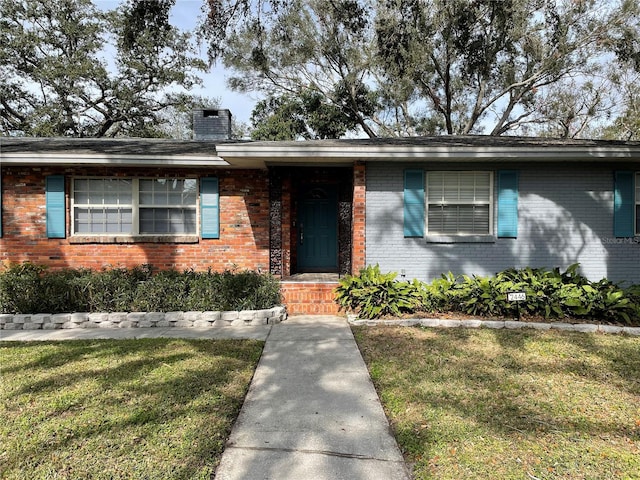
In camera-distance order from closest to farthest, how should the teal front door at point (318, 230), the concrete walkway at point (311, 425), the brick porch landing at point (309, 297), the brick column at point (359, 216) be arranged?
1. the concrete walkway at point (311, 425)
2. the brick porch landing at point (309, 297)
3. the brick column at point (359, 216)
4. the teal front door at point (318, 230)

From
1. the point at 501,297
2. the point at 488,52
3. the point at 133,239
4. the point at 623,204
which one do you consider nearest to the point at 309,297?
the point at 501,297

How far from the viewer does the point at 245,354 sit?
4.54m

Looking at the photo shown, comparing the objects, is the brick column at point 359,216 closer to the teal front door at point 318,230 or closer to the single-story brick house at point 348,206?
the single-story brick house at point 348,206

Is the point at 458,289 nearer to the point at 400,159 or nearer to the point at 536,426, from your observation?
the point at 400,159

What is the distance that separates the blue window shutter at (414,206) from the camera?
7.09m

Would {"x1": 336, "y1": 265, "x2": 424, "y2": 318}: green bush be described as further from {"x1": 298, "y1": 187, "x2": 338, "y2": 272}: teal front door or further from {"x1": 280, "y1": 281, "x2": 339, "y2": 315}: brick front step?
{"x1": 298, "y1": 187, "x2": 338, "y2": 272}: teal front door

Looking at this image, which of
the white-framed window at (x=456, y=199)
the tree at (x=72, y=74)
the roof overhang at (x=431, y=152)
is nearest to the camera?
the roof overhang at (x=431, y=152)

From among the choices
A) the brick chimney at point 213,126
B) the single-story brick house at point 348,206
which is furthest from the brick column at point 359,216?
the brick chimney at point 213,126

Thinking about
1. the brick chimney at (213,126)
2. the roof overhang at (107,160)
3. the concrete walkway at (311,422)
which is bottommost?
the concrete walkway at (311,422)

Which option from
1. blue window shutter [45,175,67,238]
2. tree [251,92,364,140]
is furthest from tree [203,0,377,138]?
blue window shutter [45,175,67,238]

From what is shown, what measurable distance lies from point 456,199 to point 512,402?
458cm

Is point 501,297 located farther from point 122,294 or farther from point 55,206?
point 55,206

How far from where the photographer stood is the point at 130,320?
19.3 feet

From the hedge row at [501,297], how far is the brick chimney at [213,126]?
6297 millimetres
